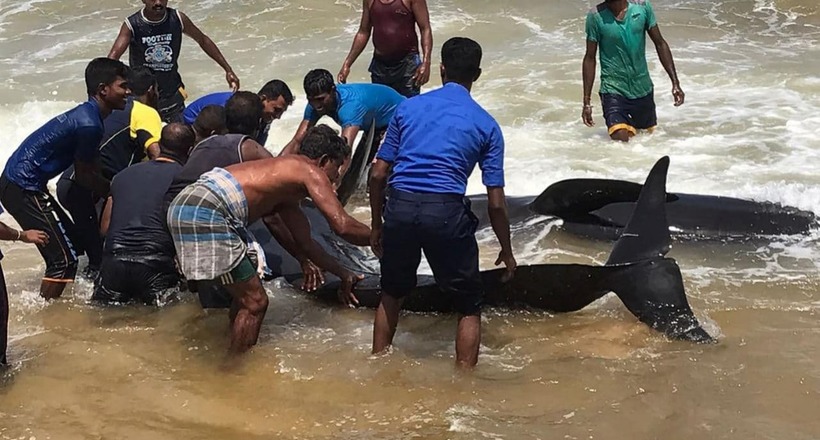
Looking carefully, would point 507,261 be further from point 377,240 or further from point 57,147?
point 57,147

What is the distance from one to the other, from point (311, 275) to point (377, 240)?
877 mm

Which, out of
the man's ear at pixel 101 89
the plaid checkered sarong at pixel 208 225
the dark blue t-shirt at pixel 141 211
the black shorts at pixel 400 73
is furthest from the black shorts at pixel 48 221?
the black shorts at pixel 400 73

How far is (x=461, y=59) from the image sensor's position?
14.5 ft

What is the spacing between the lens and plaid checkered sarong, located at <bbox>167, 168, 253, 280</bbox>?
15.4ft

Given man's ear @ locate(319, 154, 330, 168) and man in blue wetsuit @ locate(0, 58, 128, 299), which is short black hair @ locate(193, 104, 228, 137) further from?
man's ear @ locate(319, 154, 330, 168)

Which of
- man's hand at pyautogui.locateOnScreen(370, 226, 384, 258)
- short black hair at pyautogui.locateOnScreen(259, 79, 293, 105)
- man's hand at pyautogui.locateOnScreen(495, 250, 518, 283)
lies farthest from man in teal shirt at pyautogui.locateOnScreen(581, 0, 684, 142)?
man's hand at pyautogui.locateOnScreen(370, 226, 384, 258)

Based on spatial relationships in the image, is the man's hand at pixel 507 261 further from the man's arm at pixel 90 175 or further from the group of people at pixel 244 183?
the man's arm at pixel 90 175

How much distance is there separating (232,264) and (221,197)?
Result: 0.36 metres

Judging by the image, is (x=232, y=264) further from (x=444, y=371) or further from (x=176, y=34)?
(x=176, y=34)

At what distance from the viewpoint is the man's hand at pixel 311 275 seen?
5.38m

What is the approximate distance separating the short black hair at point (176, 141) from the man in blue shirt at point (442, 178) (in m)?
1.71

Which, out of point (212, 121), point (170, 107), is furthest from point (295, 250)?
point (170, 107)

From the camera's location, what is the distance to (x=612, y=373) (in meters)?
4.63

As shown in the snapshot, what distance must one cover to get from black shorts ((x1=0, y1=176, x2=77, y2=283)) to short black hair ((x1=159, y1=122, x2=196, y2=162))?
0.81m
